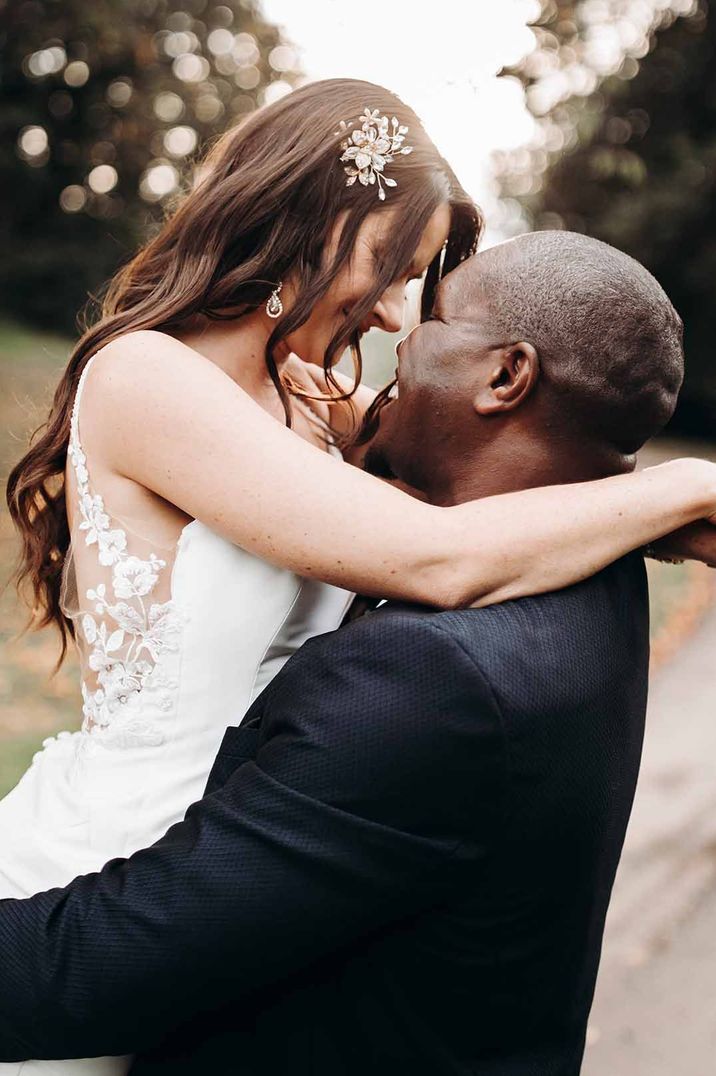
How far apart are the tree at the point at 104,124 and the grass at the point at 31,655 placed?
206 inches

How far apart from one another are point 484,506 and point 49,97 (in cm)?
1614

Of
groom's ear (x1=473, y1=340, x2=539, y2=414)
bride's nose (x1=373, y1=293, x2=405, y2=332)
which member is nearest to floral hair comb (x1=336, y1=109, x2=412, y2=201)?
bride's nose (x1=373, y1=293, x2=405, y2=332)

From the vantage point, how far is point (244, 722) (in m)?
1.89

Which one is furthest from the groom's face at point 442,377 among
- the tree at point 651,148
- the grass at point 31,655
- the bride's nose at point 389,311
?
the tree at point 651,148

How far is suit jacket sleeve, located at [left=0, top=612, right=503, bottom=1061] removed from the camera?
152cm

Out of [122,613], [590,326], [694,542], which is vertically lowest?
[122,613]

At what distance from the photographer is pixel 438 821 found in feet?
5.06

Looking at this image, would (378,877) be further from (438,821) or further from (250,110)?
(250,110)

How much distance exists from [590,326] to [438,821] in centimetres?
86

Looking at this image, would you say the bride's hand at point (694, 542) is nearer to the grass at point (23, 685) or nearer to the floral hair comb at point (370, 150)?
the floral hair comb at point (370, 150)

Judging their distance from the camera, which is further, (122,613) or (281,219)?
(281,219)

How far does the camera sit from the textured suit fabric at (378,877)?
5.01ft

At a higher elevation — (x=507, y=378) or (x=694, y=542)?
(x=507, y=378)

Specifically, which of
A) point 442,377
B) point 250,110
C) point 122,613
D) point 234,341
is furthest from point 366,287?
point 250,110
